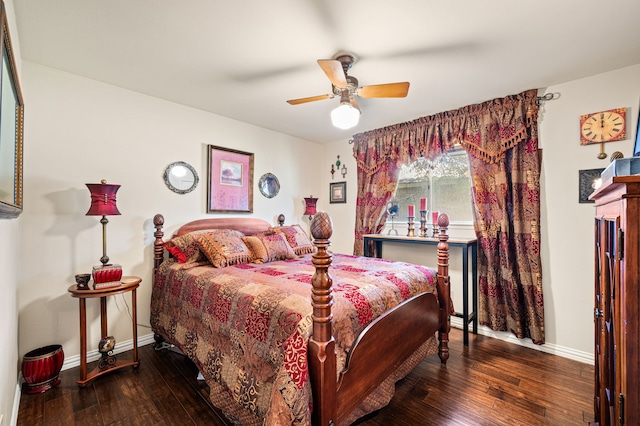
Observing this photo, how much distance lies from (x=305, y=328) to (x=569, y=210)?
268cm

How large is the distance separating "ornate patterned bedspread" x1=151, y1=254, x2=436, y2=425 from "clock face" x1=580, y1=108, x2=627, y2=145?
1813 millimetres

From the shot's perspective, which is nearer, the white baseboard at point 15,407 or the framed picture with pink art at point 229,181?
the white baseboard at point 15,407

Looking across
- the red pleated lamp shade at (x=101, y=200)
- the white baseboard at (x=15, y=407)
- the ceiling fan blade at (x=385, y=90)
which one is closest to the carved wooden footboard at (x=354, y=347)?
the ceiling fan blade at (x=385, y=90)

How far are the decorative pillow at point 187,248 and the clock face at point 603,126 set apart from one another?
3.62 meters

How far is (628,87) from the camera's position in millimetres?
2248

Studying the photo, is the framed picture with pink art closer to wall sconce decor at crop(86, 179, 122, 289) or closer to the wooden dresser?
wall sconce decor at crop(86, 179, 122, 289)

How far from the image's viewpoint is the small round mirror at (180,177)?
9.60ft

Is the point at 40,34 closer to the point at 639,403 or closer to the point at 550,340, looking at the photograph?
the point at 639,403

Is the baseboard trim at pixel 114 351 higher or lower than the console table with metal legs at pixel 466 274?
lower

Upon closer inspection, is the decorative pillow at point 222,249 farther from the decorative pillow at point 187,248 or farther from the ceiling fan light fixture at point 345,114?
the ceiling fan light fixture at point 345,114

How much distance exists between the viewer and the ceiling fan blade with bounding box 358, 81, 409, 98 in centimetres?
202

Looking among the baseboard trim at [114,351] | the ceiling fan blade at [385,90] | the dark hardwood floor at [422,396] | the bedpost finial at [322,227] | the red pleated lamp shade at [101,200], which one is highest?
the ceiling fan blade at [385,90]

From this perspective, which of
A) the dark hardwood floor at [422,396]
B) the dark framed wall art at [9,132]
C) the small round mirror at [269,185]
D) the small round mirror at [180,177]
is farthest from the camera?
the small round mirror at [269,185]

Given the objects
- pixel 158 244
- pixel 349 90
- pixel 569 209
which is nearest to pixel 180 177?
pixel 158 244
